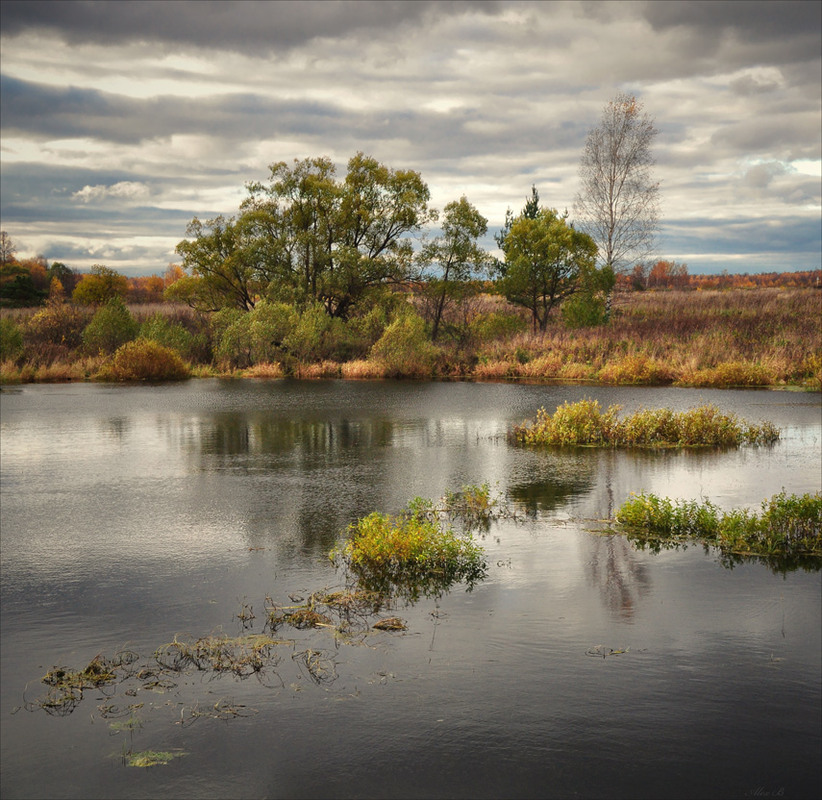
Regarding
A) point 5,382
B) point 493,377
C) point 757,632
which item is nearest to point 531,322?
point 493,377

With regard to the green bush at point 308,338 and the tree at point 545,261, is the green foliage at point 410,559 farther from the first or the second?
the tree at point 545,261

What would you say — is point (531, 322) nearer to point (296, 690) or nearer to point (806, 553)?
point (806, 553)

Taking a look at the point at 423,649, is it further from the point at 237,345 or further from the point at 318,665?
the point at 237,345

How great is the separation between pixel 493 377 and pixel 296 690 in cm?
3406

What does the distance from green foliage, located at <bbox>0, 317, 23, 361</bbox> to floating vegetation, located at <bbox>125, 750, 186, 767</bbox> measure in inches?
1695

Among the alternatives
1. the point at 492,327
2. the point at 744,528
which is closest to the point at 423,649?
the point at 744,528

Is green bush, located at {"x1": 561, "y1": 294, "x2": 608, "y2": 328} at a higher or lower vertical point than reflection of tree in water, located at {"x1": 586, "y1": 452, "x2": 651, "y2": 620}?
higher

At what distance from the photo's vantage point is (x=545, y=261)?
49156mm

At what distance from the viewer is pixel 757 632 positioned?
7.39 m

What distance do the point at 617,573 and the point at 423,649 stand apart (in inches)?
120

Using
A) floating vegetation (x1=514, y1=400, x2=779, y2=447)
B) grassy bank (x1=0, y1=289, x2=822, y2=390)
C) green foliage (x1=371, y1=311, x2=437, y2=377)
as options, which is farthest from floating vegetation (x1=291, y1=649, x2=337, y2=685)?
green foliage (x1=371, y1=311, x2=437, y2=377)

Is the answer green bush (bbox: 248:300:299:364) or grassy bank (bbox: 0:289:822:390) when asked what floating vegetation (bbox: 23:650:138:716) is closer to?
grassy bank (bbox: 0:289:822:390)

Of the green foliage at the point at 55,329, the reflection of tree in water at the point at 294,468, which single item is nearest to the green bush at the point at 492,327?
the green foliage at the point at 55,329

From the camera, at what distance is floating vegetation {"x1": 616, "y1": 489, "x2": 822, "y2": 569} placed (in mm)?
9842
